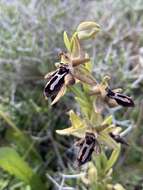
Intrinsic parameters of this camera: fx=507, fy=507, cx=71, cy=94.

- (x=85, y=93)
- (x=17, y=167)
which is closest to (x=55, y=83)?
(x=85, y=93)

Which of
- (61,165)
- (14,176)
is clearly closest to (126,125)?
(61,165)

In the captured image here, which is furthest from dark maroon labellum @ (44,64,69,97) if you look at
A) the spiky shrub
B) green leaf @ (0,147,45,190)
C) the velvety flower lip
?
green leaf @ (0,147,45,190)

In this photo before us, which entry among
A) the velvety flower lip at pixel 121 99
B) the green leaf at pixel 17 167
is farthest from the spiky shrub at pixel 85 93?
the green leaf at pixel 17 167

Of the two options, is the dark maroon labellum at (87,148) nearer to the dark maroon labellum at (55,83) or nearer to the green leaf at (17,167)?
the dark maroon labellum at (55,83)

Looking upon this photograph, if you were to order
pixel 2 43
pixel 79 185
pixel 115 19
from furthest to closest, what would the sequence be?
pixel 115 19, pixel 2 43, pixel 79 185

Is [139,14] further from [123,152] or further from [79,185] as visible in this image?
[79,185]

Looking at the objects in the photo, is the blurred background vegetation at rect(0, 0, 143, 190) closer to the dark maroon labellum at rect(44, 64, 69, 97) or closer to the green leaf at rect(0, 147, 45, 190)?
the green leaf at rect(0, 147, 45, 190)

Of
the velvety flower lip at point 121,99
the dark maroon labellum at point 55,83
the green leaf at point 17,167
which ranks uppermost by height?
the dark maroon labellum at point 55,83
